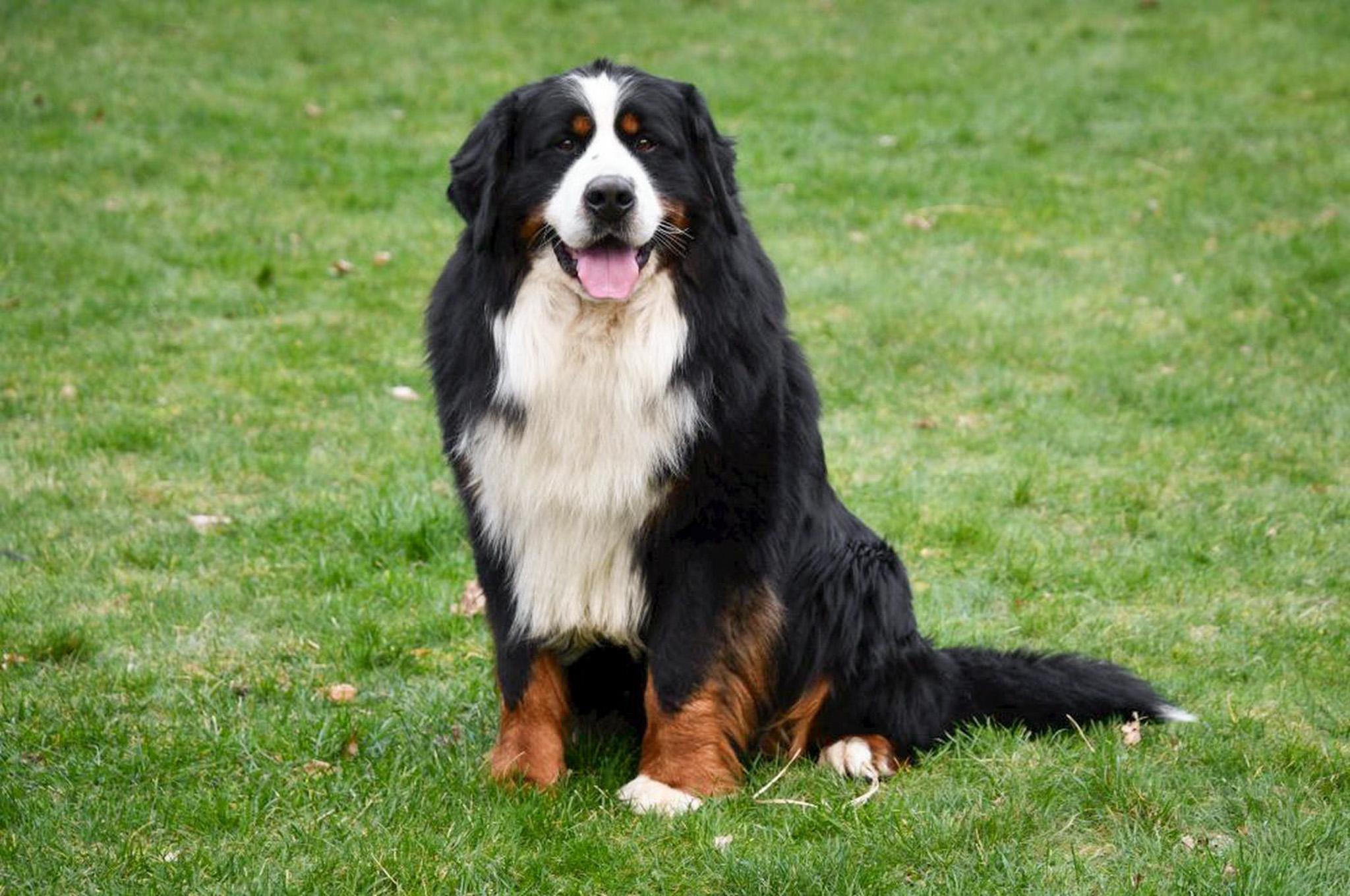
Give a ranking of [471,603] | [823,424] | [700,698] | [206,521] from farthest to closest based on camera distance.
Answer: [823,424] < [206,521] < [471,603] < [700,698]

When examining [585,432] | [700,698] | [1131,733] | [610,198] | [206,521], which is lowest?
[206,521]

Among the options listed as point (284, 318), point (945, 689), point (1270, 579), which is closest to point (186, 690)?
A: point (945, 689)

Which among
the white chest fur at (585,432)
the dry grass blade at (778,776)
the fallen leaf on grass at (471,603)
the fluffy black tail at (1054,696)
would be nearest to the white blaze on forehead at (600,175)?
the white chest fur at (585,432)

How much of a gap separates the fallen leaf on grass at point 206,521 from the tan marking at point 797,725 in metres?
2.79

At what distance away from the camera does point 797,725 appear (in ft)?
13.2

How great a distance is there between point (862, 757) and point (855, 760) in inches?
0.8

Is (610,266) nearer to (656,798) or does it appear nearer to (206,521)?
(656,798)

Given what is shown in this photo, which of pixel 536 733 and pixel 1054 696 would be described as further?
pixel 1054 696

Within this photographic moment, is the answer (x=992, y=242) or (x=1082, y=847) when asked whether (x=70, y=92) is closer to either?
(x=992, y=242)

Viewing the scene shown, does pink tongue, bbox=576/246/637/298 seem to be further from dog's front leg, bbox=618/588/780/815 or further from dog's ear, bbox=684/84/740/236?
dog's front leg, bbox=618/588/780/815

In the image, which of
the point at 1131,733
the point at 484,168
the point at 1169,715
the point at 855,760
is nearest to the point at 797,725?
the point at 855,760

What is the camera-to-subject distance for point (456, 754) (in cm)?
407

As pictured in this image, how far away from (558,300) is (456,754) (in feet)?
4.11

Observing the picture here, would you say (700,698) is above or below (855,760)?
above
